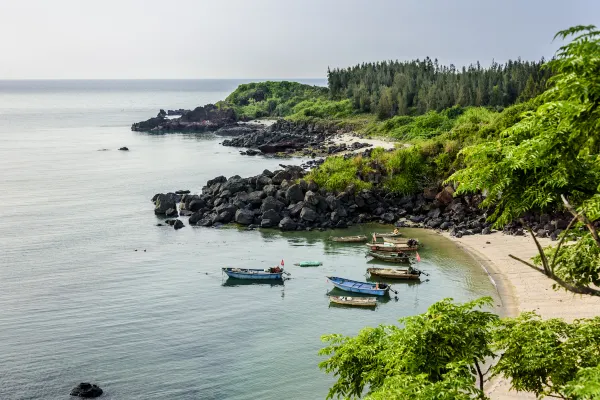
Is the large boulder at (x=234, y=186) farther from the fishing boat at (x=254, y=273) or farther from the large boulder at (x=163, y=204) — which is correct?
the fishing boat at (x=254, y=273)

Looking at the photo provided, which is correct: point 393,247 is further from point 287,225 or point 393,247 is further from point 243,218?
point 243,218

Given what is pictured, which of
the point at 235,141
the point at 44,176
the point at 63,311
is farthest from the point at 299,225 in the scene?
the point at 235,141

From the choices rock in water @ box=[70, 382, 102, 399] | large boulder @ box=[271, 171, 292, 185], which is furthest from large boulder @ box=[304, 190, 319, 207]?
rock in water @ box=[70, 382, 102, 399]

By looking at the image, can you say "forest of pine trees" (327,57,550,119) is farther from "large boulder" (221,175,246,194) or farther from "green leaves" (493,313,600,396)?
"green leaves" (493,313,600,396)

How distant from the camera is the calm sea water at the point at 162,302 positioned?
32438 mm

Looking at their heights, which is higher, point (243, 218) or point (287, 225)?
point (243, 218)

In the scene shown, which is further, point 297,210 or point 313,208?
point 313,208

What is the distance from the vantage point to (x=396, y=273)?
48.9 metres

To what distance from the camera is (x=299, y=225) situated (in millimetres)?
64875

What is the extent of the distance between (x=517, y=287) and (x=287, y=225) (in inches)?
1102

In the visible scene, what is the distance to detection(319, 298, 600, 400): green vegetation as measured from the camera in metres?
11.3

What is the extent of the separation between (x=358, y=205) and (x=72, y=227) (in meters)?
34.6

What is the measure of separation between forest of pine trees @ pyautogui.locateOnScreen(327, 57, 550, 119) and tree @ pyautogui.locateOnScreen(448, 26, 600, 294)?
343 feet

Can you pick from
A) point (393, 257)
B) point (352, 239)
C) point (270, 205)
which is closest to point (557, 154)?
point (393, 257)
